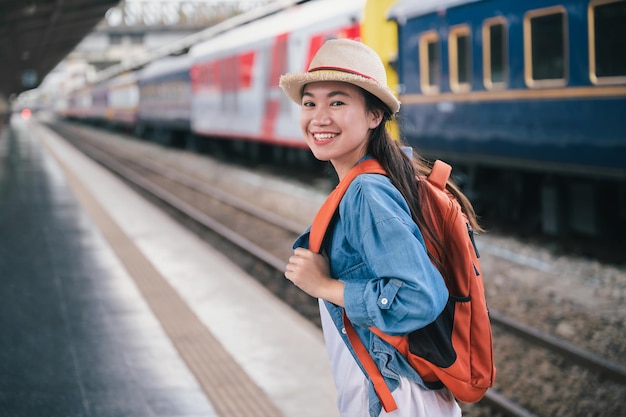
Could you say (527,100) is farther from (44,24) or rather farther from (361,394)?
(44,24)

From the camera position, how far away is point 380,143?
2123 mm

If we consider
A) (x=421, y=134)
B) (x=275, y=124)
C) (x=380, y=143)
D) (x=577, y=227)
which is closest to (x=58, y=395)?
(x=380, y=143)

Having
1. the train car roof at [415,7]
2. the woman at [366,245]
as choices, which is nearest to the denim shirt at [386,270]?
the woman at [366,245]

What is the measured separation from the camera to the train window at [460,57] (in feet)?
32.0

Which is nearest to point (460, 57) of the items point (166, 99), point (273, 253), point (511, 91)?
point (511, 91)

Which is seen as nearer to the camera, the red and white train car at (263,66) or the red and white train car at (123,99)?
the red and white train car at (263,66)

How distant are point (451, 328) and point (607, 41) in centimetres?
636

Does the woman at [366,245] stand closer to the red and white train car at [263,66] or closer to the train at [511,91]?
the train at [511,91]

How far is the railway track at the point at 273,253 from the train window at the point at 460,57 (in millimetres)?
2672

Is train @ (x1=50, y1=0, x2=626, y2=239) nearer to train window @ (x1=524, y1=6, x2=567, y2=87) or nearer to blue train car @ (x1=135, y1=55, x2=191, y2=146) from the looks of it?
train window @ (x1=524, y1=6, x2=567, y2=87)

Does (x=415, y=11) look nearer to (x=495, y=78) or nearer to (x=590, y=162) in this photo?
(x=495, y=78)

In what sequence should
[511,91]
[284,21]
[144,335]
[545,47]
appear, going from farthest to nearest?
[284,21] → [511,91] → [545,47] → [144,335]

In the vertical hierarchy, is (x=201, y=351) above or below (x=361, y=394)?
below

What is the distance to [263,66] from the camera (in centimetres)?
1644
